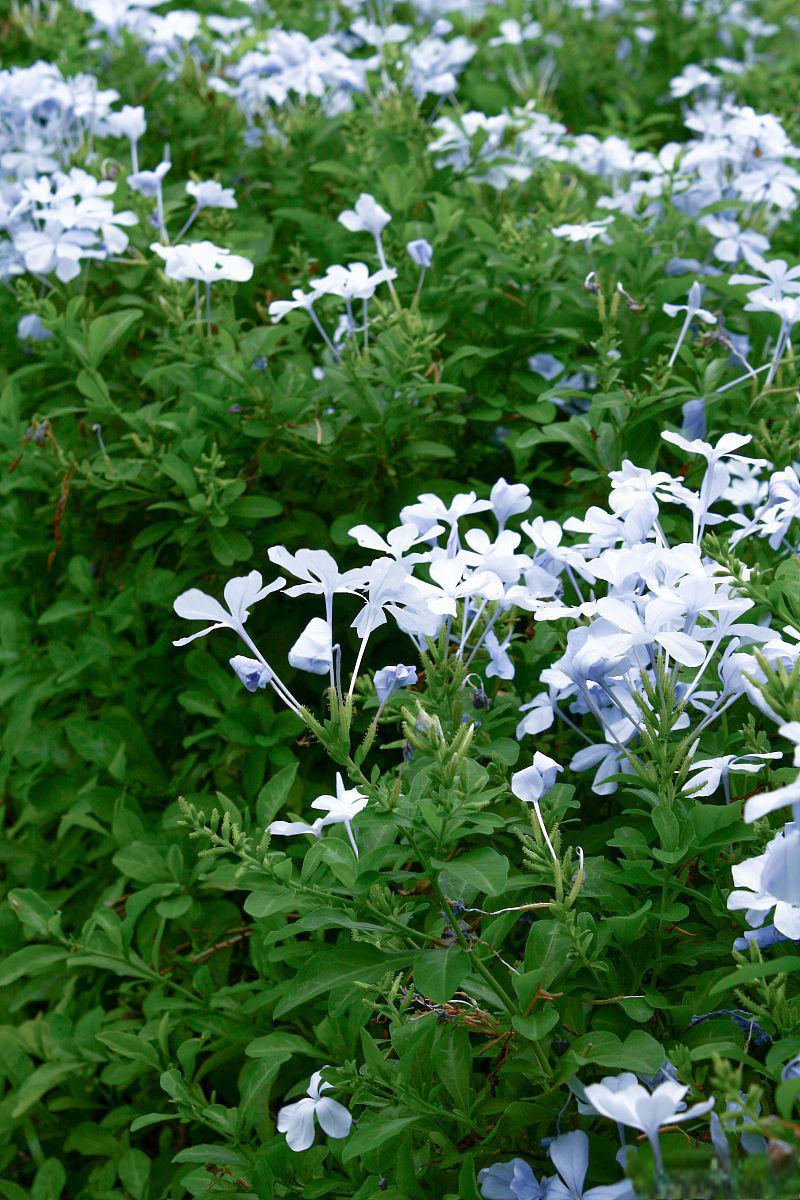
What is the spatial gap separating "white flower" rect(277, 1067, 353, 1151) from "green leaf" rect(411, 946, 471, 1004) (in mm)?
304

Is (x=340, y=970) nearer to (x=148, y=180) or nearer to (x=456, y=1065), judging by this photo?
(x=456, y=1065)

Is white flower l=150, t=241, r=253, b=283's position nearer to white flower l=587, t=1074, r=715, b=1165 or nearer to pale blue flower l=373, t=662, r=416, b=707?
pale blue flower l=373, t=662, r=416, b=707

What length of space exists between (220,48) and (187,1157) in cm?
332

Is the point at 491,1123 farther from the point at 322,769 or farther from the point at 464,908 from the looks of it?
the point at 322,769

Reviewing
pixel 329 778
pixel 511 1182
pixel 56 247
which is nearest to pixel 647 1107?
pixel 511 1182

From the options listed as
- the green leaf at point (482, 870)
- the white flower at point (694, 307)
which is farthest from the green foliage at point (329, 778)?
the white flower at point (694, 307)

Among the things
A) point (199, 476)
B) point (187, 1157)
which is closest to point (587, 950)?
point (187, 1157)

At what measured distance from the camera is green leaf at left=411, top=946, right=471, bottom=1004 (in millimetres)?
1252

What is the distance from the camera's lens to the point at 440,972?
4.17ft

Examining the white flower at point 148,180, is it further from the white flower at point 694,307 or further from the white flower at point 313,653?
the white flower at point 313,653

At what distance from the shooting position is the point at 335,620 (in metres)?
2.33

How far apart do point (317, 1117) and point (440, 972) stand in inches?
15.0

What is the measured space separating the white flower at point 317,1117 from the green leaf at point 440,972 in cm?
30

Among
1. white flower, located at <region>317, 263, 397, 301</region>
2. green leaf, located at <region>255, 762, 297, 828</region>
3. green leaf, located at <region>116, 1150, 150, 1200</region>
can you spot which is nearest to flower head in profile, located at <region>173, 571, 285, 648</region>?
green leaf, located at <region>255, 762, 297, 828</region>
